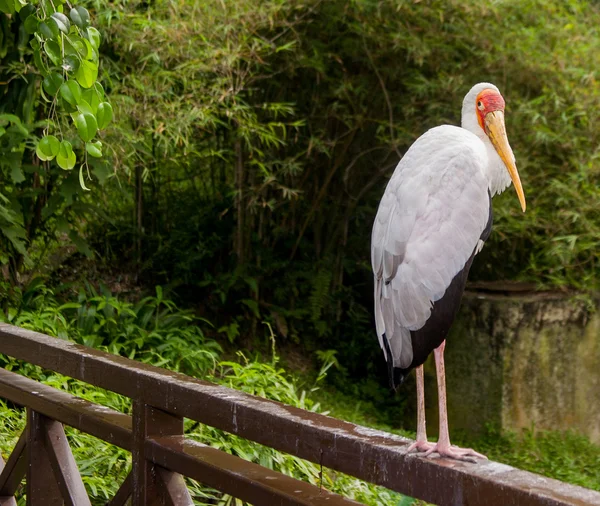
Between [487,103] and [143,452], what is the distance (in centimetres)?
123

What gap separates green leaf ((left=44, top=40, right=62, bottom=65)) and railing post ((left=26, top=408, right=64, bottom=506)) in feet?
3.11

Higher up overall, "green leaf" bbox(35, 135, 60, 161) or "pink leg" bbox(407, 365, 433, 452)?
"green leaf" bbox(35, 135, 60, 161)

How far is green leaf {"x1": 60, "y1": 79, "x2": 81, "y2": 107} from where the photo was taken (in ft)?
6.58

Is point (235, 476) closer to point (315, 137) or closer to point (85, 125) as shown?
point (85, 125)

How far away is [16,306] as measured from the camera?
502 cm

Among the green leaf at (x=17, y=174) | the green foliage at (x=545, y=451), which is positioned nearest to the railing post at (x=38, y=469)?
the green leaf at (x=17, y=174)

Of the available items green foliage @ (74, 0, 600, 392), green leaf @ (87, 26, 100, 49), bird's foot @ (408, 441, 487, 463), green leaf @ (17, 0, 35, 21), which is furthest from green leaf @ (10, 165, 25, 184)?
bird's foot @ (408, 441, 487, 463)

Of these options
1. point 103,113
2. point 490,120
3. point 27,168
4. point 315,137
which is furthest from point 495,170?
point 315,137

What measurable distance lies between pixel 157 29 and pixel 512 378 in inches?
124

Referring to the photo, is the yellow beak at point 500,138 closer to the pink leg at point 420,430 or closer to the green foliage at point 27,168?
the pink leg at point 420,430

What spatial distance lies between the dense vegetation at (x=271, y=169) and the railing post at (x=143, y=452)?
160cm

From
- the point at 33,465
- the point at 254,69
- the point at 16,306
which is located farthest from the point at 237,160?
the point at 33,465

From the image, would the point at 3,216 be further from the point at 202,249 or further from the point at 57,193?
the point at 202,249

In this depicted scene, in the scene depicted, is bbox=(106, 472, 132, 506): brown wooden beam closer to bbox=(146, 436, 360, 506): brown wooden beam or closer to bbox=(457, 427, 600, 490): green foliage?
bbox=(146, 436, 360, 506): brown wooden beam
